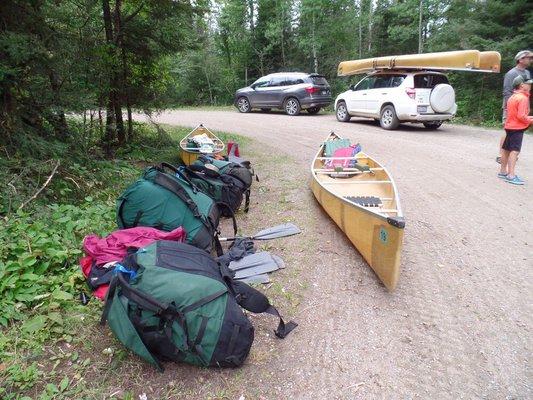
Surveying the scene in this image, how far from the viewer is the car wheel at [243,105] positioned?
17.5 meters

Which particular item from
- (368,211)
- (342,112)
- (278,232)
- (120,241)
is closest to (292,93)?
(342,112)

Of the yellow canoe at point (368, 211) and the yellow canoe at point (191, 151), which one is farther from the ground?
the yellow canoe at point (191, 151)

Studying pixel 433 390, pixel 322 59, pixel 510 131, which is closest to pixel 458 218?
pixel 510 131

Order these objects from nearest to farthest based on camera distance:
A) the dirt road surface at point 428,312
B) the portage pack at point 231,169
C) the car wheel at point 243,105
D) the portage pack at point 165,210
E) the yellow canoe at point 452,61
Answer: the dirt road surface at point 428,312, the portage pack at point 165,210, the portage pack at point 231,169, the yellow canoe at point 452,61, the car wheel at point 243,105

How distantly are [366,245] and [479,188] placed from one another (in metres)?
3.47

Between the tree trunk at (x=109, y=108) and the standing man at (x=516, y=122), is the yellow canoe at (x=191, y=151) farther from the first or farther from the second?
the standing man at (x=516, y=122)

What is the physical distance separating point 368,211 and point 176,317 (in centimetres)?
213

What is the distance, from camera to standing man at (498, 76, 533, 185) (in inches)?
236

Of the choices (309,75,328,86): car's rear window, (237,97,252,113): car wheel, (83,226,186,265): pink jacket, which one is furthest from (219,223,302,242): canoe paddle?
(237,97,252,113): car wheel

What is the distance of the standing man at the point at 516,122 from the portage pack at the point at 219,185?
459cm

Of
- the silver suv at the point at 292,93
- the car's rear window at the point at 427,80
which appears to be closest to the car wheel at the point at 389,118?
the car's rear window at the point at 427,80

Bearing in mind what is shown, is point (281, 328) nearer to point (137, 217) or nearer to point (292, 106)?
point (137, 217)

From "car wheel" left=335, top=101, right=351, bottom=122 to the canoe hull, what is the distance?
9675 mm

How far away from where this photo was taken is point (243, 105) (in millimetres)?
17672
